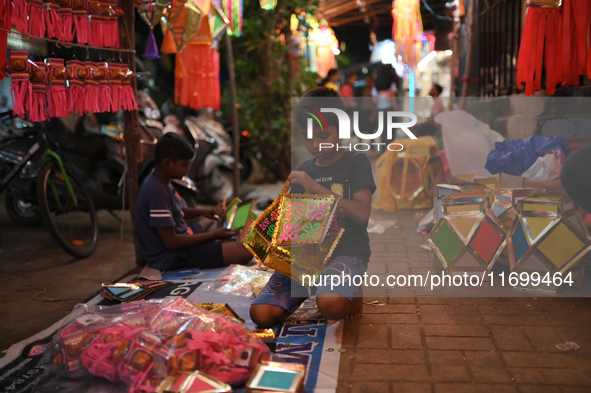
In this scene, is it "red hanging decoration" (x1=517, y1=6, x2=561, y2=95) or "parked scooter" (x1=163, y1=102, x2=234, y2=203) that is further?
"parked scooter" (x1=163, y1=102, x2=234, y2=203)

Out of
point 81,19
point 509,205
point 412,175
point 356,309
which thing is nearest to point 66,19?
point 81,19

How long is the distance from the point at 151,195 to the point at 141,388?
1.70m

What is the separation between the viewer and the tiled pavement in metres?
1.83

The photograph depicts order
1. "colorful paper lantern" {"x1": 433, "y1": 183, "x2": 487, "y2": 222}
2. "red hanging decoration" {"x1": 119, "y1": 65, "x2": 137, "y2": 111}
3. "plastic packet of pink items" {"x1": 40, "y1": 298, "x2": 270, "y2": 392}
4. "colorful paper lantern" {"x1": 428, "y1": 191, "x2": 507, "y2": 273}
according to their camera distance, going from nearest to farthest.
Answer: "plastic packet of pink items" {"x1": 40, "y1": 298, "x2": 270, "y2": 392} → "colorful paper lantern" {"x1": 428, "y1": 191, "x2": 507, "y2": 273} → "red hanging decoration" {"x1": 119, "y1": 65, "x2": 137, "y2": 111} → "colorful paper lantern" {"x1": 433, "y1": 183, "x2": 487, "y2": 222}

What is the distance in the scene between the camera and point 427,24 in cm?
1233

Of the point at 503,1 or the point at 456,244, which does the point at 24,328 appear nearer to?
the point at 456,244

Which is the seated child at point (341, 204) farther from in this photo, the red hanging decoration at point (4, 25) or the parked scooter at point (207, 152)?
the parked scooter at point (207, 152)

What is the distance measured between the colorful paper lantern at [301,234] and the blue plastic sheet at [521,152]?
1.72m

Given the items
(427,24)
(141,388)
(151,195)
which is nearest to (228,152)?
(151,195)

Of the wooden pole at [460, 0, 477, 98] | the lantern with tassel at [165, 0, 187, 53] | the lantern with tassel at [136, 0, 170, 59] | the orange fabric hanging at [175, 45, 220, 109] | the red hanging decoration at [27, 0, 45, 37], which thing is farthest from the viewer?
the wooden pole at [460, 0, 477, 98]

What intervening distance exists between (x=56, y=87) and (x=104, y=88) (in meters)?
0.35

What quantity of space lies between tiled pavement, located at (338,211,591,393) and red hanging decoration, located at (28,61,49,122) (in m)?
2.11

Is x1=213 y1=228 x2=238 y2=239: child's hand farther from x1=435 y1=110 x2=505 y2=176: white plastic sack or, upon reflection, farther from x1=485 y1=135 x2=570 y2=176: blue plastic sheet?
x1=435 y1=110 x2=505 y2=176: white plastic sack

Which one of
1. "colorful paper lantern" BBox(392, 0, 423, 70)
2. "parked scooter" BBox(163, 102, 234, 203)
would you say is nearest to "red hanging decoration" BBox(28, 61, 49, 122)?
"parked scooter" BBox(163, 102, 234, 203)
